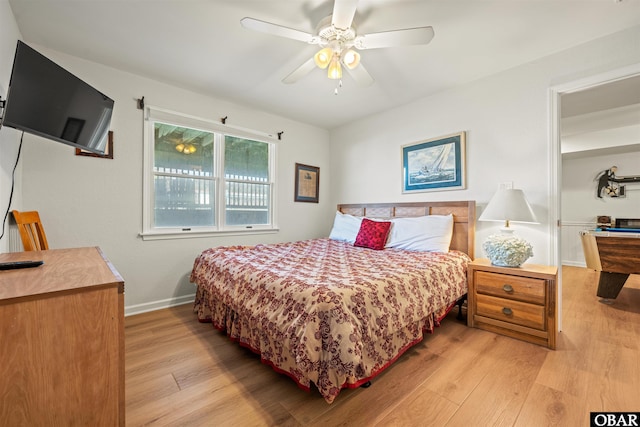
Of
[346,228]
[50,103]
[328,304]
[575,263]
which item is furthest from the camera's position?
[575,263]

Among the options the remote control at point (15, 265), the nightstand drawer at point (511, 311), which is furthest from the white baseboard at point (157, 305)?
the nightstand drawer at point (511, 311)

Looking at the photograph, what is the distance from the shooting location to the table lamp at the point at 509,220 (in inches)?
85.5

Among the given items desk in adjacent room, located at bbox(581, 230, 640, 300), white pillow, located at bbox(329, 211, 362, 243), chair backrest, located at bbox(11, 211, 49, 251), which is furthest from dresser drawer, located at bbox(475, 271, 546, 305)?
chair backrest, located at bbox(11, 211, 49, 251)

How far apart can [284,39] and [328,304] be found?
82.0 inches

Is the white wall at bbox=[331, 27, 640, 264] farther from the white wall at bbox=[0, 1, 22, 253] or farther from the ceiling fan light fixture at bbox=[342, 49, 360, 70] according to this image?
the white wall at bbox=[0, 1, 22, 253]

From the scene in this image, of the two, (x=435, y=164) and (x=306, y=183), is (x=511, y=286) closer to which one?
(x=435, y=164)

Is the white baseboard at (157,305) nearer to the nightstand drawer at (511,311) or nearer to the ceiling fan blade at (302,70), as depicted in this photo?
the ceiling fan blade at (302,70)

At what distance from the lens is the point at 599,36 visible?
210 cm

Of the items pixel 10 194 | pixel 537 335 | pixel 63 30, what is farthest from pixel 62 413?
pixel 537 335

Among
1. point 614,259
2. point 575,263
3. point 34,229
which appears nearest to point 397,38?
point 34,229

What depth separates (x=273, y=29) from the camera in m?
1.69

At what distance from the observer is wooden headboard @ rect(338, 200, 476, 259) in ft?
8.87

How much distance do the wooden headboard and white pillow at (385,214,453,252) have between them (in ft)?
0.45

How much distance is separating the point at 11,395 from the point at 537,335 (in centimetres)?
293
